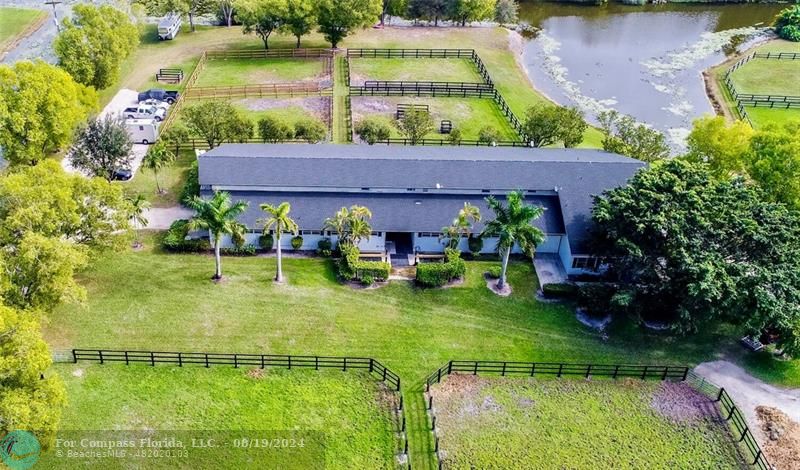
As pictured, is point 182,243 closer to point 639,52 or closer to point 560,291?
point 560,291

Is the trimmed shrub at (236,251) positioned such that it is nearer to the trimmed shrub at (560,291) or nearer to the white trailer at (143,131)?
the white trailer at (143,131)

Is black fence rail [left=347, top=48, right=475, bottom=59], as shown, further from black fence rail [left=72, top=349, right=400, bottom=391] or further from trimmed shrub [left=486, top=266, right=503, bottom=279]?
black fence rail [left=72, top=349, right=400, bottom=391]

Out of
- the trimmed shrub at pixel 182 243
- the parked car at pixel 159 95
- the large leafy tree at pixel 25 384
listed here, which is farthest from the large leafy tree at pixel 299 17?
the large leafy tree at pixel 25 384

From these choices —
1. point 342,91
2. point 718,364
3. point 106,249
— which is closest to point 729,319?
point 718,364

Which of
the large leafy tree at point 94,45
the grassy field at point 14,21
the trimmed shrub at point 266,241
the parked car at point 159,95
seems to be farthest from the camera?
the grassy field at point 14,21

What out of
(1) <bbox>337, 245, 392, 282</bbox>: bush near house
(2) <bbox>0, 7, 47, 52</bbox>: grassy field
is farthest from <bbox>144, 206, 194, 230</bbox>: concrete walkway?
(2) <bbox>0, 7, 47, 52</bbox>: grassy field

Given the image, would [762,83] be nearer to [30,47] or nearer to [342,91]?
[342,91]
